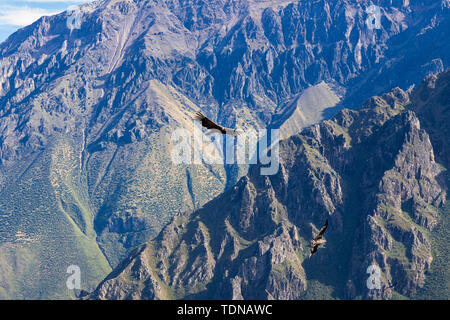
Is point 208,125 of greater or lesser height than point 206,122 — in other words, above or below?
below

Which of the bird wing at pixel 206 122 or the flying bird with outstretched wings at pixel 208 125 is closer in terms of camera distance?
the flying bird with outstretched wings at pixel 208 125

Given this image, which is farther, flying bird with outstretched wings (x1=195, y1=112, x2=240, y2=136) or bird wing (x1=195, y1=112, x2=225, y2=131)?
bird wing (x1=195, y1=112, x2=225, y2=131)

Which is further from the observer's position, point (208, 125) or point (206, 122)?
point (208, 125)
